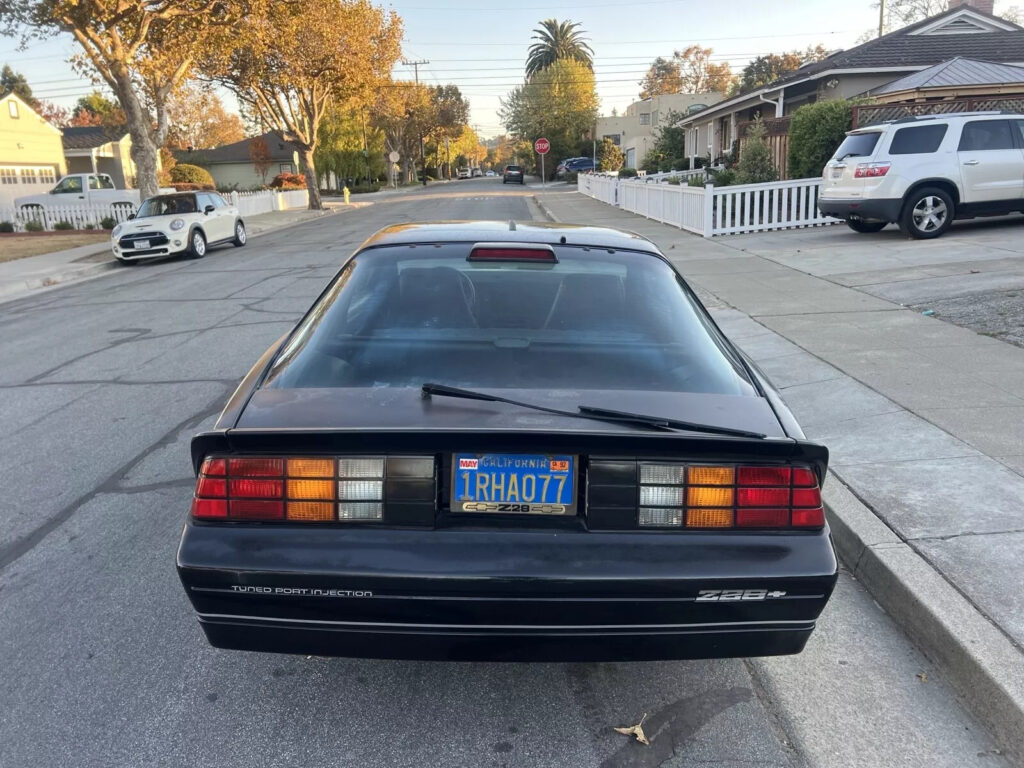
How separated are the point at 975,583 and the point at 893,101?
61.6 ft

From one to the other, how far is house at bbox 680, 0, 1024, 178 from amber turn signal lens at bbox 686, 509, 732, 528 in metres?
20.6

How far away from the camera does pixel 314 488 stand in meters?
2.47

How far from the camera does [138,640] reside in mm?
3318

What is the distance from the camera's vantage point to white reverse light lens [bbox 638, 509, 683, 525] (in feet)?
8.01

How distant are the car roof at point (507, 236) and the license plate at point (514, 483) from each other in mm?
1379

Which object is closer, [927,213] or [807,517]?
[807,517]

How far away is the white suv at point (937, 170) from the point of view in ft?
41.3

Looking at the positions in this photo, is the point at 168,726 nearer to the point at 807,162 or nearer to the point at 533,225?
the point at 533,225

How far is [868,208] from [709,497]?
478 inches

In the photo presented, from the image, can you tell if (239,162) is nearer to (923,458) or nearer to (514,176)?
(514,176)

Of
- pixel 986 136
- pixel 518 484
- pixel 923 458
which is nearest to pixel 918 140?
pixel 986 136

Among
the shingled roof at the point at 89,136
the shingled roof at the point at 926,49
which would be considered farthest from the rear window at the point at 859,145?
the shingled roof at the point at 89,136

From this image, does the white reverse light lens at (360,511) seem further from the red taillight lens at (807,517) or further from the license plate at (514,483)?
the red taillight lens at (807,517)

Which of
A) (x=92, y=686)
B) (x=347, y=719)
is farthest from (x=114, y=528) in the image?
(x=347, y=719)
